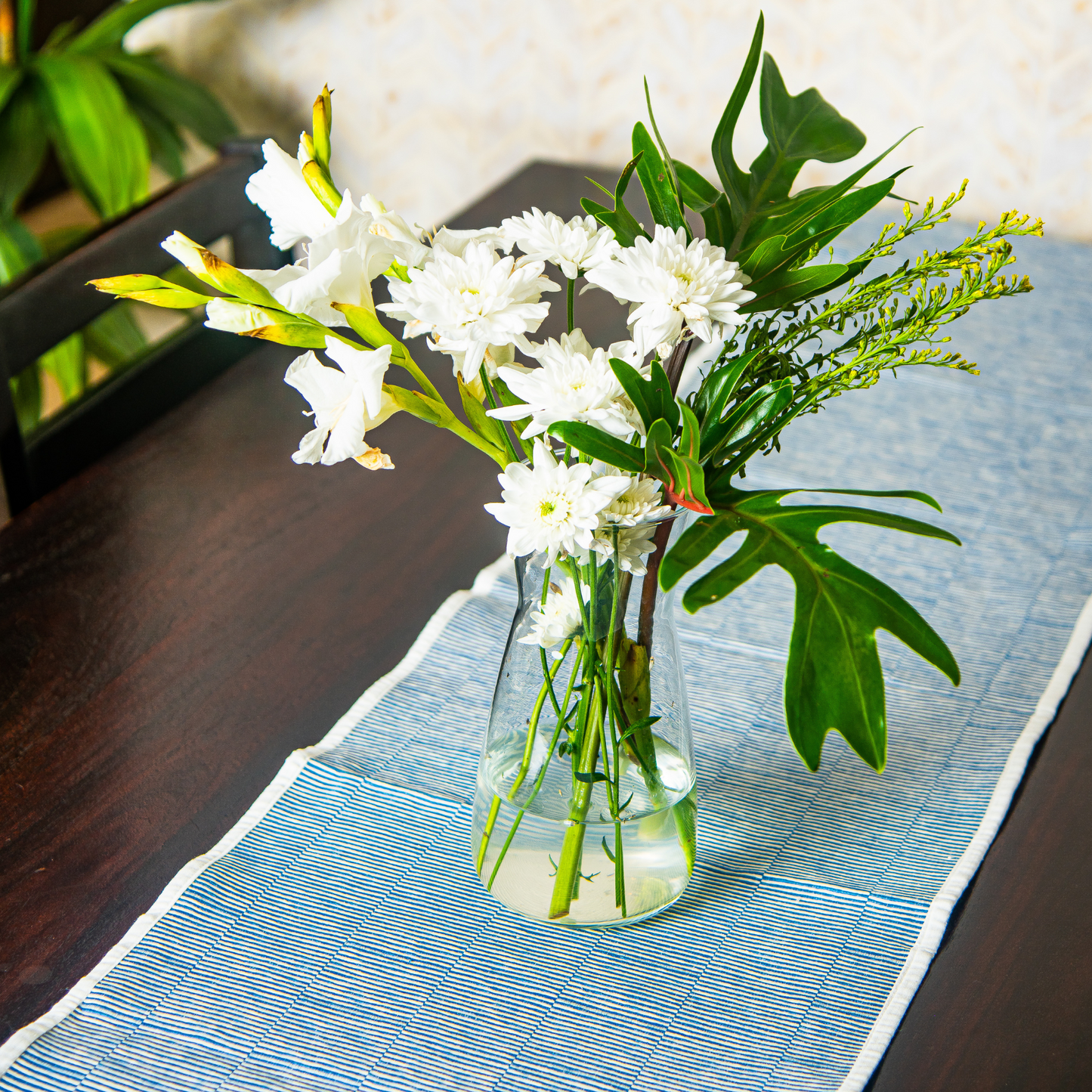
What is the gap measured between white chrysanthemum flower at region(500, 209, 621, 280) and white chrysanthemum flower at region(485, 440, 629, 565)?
0.28 feet

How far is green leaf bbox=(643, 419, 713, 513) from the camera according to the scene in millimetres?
551

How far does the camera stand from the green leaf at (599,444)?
549 mm

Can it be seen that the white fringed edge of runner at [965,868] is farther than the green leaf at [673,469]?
Yes

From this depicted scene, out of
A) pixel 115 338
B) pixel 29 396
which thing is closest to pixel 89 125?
pixel 115 338

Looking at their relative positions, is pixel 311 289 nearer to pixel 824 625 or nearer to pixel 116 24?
pixel 824 625

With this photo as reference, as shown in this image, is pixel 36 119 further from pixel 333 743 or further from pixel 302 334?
pixel 302 334

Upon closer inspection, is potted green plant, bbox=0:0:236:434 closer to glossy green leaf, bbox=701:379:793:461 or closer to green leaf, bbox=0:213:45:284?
green leaf, bbox=0:213:45:284

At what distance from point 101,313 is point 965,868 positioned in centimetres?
94

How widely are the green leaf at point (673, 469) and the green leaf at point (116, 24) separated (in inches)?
70.9

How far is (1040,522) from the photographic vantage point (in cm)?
116

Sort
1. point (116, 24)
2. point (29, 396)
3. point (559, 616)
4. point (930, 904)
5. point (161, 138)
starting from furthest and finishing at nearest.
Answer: point (161, 138)
point (116, 24)
point (29, 396)
point (930, 904)
point (559, 616)

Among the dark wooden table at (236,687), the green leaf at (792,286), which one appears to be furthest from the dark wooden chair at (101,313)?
the green leaf at (792,286)

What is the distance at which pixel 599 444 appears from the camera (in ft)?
1.84

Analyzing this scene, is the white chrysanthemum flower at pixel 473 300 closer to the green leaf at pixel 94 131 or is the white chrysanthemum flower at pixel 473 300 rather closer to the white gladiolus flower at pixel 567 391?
the white gladiolus flower at pixel 567 391
